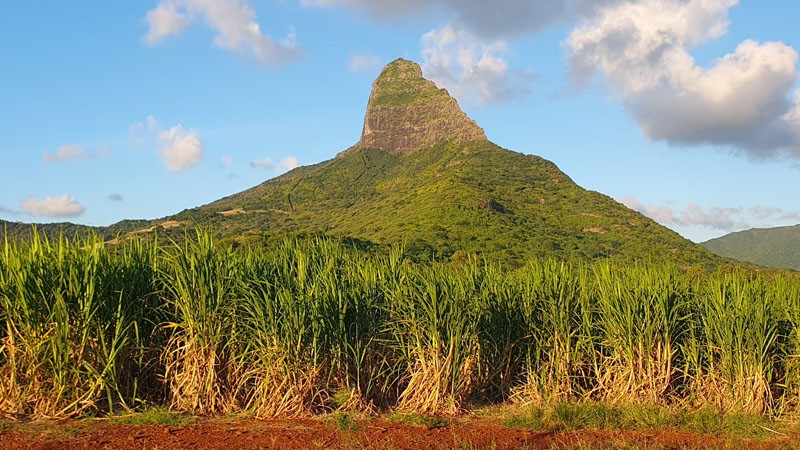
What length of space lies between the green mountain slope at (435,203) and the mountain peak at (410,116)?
293mm

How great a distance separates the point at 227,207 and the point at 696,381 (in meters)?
107

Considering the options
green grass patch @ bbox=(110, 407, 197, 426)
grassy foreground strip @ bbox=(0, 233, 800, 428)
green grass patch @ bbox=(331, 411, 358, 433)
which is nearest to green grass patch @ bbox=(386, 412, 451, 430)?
grassy foreground strip @ bbox=(0, 233, 800, 428)

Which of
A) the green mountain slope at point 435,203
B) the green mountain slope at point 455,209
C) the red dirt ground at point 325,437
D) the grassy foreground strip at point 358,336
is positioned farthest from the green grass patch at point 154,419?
the green mountain slope at point 455,209

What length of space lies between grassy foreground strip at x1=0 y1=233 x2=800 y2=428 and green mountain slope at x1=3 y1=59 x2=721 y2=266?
3367cm

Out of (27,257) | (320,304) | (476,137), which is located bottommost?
(320,304)

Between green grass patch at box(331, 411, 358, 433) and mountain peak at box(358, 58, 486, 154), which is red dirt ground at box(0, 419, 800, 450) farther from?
mountain peak at box(358, 58, 486, 154)

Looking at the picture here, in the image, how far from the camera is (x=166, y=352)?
7027mm

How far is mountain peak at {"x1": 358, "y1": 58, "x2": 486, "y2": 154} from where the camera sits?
414 ft

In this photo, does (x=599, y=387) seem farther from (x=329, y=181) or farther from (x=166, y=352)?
(x=329, y=181)

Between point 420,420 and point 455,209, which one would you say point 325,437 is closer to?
point 420,420

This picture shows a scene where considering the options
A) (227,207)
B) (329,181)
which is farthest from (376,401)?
(329,181)

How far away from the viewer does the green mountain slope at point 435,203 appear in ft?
213

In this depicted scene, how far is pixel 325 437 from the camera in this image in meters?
5.70

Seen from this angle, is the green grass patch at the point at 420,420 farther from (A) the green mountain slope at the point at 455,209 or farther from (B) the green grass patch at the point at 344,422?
(A) the green mountain slope at the point at 455,209
